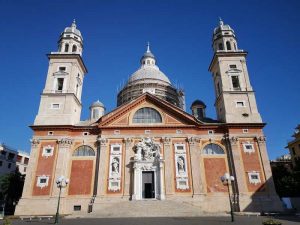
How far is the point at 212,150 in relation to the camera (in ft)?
89.9

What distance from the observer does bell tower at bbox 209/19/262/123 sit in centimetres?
2880

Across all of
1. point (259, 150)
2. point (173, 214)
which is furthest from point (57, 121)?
point (259, 150)

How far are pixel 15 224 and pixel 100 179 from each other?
32.8ft

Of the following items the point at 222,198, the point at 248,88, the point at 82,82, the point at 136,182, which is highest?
the point at 82,82

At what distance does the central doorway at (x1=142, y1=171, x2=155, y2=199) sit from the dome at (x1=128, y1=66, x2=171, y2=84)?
20.1 metres

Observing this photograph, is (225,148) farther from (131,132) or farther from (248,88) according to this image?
(131,132)

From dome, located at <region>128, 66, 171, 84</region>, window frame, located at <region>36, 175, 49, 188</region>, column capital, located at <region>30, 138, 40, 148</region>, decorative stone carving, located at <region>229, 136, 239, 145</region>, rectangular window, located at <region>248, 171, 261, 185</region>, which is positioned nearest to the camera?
window frame, located at <region>36, 175, 49, 188</region>

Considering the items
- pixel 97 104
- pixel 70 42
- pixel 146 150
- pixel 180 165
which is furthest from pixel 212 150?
pixel 70 42

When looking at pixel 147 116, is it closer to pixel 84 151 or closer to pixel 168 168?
pixel 168 168

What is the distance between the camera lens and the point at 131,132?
27.9 meters

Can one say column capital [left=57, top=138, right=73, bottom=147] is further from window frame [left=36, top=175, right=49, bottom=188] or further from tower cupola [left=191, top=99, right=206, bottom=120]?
tower cupola [left=191, top=99, right=206, bottom=120]

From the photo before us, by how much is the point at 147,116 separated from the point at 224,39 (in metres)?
15.4

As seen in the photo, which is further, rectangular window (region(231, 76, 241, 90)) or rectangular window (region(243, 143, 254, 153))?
rectangular window (region(231, 76, 241, 90))

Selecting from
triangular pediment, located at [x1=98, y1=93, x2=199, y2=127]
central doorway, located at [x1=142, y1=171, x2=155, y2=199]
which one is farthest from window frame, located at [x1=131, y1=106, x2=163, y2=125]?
central doorway, located at [x1=142, y1=171, x2=155, y2=199]
